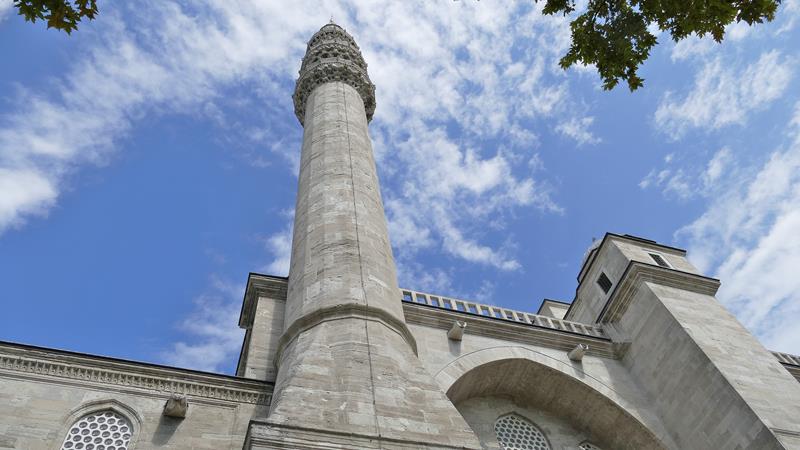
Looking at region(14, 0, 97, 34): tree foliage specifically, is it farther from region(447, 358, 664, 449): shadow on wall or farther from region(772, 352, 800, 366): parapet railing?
region(772, 352, 800, 366): parapet railing

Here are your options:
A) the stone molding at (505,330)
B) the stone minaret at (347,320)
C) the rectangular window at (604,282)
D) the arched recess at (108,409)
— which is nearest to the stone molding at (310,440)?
the stone minaret at (347,320)

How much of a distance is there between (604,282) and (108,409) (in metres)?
10.9

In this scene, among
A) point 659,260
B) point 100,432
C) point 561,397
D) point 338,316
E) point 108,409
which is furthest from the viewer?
point 659,260

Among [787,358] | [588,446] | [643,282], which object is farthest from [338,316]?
[787,358]

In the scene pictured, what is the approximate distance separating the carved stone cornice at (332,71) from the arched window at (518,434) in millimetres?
8490

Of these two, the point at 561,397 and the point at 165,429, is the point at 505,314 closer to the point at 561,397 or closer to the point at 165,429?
the point at 561,397

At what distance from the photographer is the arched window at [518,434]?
11242mm

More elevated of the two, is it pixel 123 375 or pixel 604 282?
pixel 604 282

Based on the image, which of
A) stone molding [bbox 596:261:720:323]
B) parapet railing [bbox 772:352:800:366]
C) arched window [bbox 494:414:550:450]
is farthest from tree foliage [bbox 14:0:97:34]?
parapet railing [bbox 772:352:800:366]

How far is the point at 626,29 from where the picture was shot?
254 inches

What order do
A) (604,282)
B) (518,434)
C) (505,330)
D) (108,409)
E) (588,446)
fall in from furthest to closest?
(604,282), (505,330), (588,446), (518,434), (108,409)

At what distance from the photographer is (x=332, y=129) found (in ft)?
44.4

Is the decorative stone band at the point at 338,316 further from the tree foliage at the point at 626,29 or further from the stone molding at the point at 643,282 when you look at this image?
the stone molding at the point at 643,282

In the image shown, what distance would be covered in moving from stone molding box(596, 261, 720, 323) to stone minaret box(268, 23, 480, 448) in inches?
216
